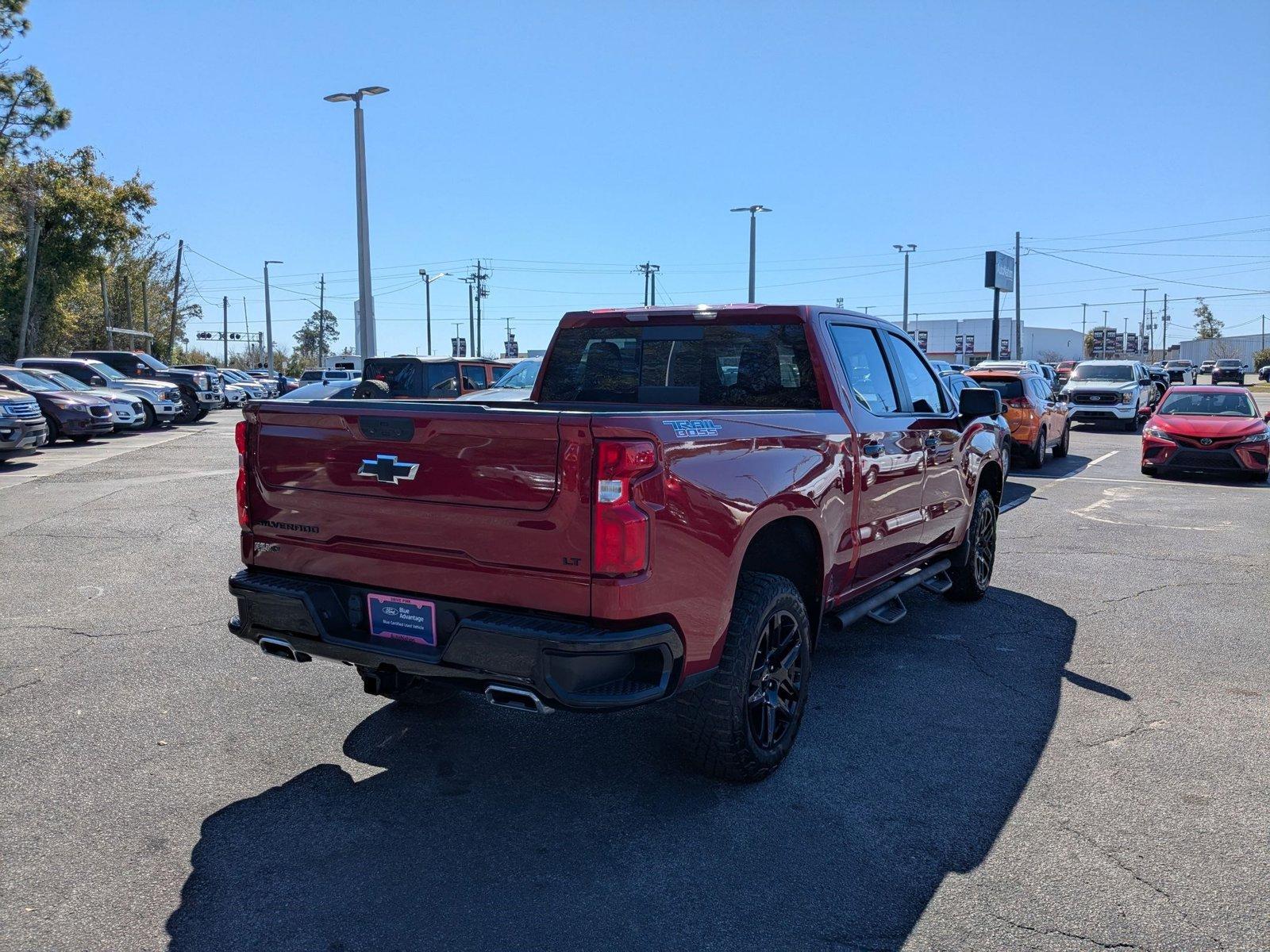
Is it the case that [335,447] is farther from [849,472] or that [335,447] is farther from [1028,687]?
[1028,687]

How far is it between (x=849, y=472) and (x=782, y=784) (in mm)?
1479

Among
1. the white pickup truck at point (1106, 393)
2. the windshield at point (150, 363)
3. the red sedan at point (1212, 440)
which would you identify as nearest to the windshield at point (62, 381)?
the windshield at point (150, 363)

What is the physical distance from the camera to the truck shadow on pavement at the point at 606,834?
3.03 metres

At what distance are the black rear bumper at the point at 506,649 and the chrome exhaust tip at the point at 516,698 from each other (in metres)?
0.02

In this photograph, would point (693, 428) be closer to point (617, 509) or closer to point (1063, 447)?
point (617, 509)

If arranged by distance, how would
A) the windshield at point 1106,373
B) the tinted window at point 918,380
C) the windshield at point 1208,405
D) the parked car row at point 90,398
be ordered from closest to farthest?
the tinted window at point 918,380
the parked car row at point 90,398
the windshield at point 1208,405
the windshield at point 1106,373

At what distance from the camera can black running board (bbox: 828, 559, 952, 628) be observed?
4938mm

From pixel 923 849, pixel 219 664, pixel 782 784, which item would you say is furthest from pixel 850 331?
pixel 219 664

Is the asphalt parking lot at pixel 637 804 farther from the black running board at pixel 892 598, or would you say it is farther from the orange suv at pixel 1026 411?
the orange suv at pixel 1026 411

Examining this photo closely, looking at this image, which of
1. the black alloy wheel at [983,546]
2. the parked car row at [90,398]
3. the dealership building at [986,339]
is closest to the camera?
the black alloy wheel at [983,546]

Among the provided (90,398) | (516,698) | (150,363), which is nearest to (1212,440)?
(516,698)

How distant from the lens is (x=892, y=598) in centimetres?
555

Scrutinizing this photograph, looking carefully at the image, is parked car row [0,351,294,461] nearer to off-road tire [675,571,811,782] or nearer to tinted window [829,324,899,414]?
tinted window [829,324,899,414]

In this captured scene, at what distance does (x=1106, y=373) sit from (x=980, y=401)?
23434mm
